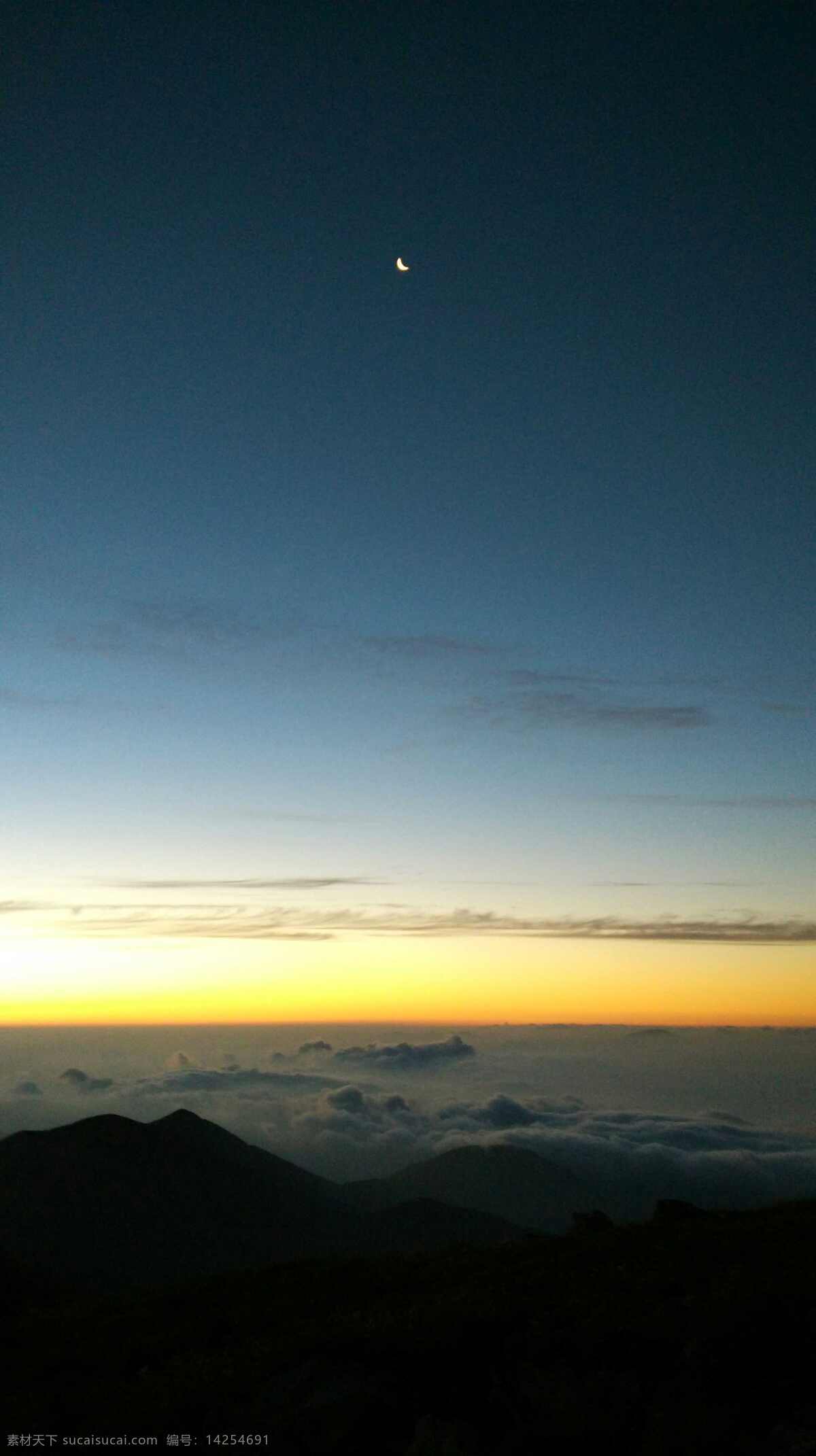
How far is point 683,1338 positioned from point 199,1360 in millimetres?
14794

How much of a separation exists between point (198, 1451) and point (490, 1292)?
13629 millimetres

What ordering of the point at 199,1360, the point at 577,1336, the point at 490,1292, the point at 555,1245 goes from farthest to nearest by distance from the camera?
the point at 555,1245 → the point at 490,1292 → the point at 199,1360 → the point at 577,1336

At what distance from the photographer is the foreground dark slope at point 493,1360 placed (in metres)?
15.4

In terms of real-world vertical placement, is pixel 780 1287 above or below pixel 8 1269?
above

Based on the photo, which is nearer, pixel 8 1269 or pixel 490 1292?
pixel 490 1292

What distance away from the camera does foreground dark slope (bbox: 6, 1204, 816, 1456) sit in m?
15.4

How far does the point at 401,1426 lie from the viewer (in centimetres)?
1712

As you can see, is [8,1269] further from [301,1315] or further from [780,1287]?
[780,1287]

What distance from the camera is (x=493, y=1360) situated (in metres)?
20.8

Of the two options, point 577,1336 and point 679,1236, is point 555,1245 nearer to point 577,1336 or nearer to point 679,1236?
point 679,1236

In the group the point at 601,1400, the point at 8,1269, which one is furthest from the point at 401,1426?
the point at 8,1269

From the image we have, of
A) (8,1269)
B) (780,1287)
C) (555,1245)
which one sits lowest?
(8,1269)

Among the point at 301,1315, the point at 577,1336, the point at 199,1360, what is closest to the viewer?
the point at 577,1336

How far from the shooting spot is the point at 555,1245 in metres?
39.9
